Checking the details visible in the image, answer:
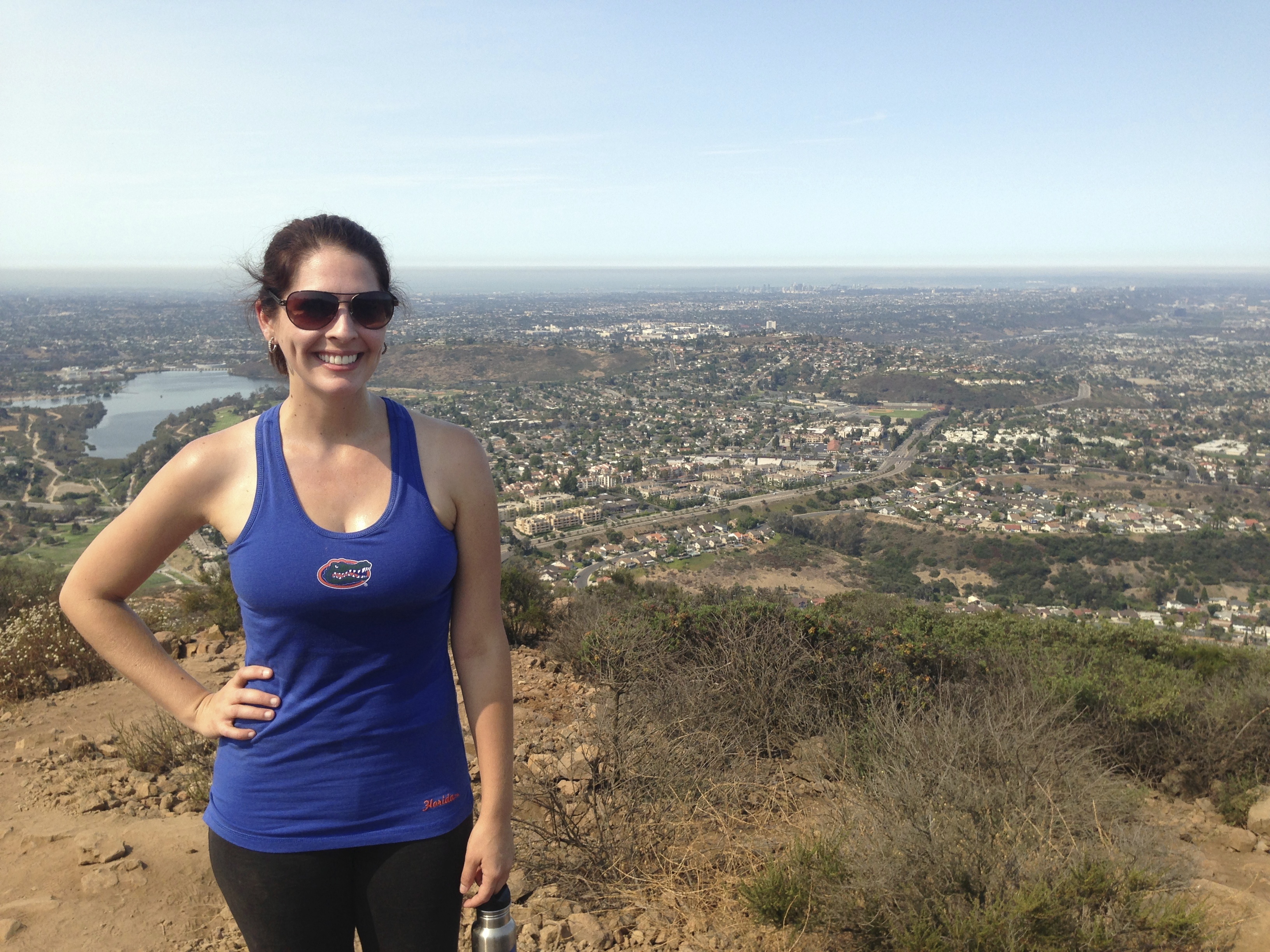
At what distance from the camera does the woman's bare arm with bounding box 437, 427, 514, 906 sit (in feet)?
3.77

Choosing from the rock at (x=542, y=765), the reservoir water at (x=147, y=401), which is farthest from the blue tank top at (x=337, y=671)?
the reservoir water at (x=147, y=401)

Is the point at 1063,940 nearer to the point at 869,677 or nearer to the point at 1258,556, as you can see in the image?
the point at 869,677

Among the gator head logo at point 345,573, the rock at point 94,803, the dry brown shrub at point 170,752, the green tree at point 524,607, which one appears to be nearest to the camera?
the gator head logo at point 345,573

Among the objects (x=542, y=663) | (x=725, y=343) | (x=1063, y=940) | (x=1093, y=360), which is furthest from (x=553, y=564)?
(x=1093, y=360)

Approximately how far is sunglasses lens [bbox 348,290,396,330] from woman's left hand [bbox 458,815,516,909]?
30.2 inches

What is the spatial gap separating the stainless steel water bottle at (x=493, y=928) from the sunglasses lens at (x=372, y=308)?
0.87m

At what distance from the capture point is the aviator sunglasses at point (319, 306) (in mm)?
1122

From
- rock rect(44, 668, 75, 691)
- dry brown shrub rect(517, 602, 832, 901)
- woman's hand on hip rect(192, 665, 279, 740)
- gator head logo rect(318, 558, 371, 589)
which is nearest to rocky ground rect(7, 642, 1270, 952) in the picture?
dry brown shrub rect(517, 602, 832, 901)

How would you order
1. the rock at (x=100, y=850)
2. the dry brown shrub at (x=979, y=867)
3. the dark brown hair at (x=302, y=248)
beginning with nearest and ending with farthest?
the dark brown hair at (x=302, y=248)
the dry brown shrub at (x=979, y=867)
the rock at (x=100, y=850)

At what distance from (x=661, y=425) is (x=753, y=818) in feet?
127

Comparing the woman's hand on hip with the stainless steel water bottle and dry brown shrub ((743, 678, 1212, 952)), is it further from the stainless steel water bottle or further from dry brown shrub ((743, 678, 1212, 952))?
dry brown shrub ((743, 678, 1212, 952))

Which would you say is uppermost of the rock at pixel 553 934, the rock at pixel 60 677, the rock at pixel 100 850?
the rock at pixel 100 850

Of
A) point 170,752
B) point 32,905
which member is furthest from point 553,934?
point 170,752

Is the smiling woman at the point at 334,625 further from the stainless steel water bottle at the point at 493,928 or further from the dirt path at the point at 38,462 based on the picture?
the dirt path at the point at 38,462
